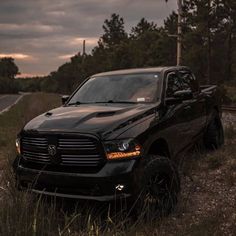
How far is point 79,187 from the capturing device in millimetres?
4914

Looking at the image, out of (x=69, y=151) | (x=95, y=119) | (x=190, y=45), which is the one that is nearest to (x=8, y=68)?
(x=190, y=45)

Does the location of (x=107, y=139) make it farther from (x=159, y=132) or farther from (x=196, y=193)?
(x=196, y=193)

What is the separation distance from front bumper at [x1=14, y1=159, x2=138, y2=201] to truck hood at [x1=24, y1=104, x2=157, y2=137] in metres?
0.42

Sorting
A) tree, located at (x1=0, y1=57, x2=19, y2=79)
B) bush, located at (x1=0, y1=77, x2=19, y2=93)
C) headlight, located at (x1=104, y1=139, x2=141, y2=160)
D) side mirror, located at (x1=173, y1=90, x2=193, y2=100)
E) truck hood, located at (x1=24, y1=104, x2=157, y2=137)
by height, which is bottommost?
bush, located at (x1=0, y1=77, x2=19, y2=93)

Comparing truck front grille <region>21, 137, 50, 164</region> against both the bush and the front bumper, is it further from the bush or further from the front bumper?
the bush

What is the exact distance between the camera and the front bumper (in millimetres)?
4766

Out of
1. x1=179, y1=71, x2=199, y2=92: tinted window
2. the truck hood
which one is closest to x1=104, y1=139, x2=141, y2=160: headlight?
the truck hood

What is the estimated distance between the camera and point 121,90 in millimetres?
6570

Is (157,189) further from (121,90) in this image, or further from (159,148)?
(121,90)

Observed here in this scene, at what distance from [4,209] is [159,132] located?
7.49 feet

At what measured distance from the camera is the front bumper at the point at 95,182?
15.6 feet

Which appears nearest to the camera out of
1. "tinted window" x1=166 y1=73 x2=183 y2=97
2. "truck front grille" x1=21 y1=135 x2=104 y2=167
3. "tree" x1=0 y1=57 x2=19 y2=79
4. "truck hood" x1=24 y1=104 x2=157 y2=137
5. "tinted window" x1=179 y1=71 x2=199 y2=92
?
"truck front grille" x1=21 y1=135 x2=104 y2=167

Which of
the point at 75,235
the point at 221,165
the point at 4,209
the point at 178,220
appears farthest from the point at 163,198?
the point at 221,165

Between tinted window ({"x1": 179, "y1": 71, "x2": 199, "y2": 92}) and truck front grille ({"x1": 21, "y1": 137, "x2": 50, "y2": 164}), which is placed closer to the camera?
truck front grille ({"x1": 21, "y1": 137, "x2": 50, "y2": 164})
